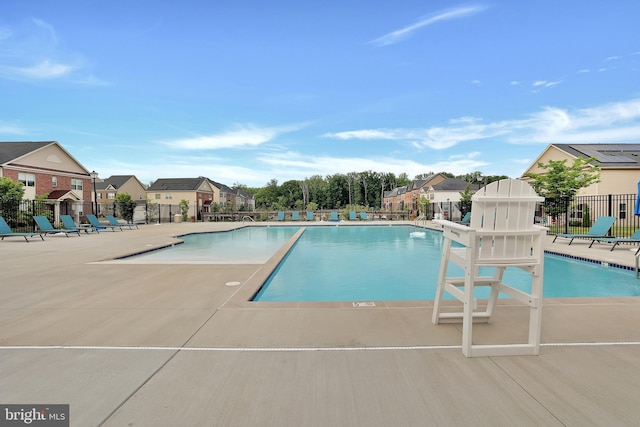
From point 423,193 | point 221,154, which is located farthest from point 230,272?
point 423,193

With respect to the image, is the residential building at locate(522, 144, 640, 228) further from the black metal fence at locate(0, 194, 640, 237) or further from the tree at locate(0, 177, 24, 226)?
the tree at locate(0, 177, 24, 226)

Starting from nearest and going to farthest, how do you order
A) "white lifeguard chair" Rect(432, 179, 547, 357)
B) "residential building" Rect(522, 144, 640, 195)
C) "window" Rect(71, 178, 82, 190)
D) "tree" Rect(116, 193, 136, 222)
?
"white lifeguard chair" Rect(432, 179, 547, 357), "residential building" Rect(522, 144, 640, 195), "tree" Rect(116, 193, 136, 222), "window" Rect(71, 178, 82, 190)

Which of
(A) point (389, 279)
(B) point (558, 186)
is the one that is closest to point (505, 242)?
(A) point (389, 279)

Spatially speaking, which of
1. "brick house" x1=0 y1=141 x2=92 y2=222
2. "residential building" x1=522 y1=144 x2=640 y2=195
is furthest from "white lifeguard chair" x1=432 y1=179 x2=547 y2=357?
"brick house" x1=0 y1=141 x2=92 y2=222

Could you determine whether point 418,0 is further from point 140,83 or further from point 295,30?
point 140,83

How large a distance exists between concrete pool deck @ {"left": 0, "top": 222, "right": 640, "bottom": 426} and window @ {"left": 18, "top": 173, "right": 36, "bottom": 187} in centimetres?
2384

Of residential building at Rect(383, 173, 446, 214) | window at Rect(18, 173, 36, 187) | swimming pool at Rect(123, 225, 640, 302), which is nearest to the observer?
swimming pool at Rect(123, 225, 640, 302)

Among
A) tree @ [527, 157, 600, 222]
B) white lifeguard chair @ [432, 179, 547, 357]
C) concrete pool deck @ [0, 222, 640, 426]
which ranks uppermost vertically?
tree @ [527, 157, 600, 222]

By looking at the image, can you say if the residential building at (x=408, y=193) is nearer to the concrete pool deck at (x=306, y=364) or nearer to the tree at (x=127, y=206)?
the tree at (x=127, y=206)

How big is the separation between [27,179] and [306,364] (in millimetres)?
27821

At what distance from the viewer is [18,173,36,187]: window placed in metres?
20.6

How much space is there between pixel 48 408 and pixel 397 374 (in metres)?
1.99

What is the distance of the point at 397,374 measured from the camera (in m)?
1.97

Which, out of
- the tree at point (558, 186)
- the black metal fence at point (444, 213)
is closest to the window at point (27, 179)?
the black metal fence at point (444, 213)
